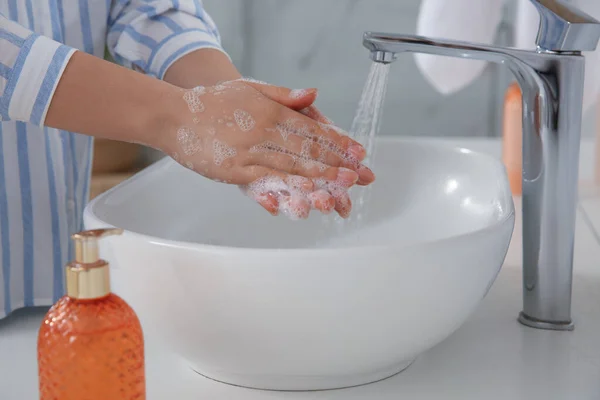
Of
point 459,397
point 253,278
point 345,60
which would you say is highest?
point 345,60

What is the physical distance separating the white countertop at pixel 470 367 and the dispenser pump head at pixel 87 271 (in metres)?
0.18

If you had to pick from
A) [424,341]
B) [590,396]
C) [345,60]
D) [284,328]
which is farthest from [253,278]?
[345,60]

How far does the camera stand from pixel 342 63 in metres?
2.19

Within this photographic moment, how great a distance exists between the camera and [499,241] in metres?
0.61

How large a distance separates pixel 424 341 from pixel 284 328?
0.12 meters

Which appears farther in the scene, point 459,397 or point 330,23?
point 330,23

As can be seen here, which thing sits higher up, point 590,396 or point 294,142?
point 294,142

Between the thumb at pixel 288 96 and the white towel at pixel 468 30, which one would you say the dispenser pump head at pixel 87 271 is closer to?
the thumb at pixel 288 96

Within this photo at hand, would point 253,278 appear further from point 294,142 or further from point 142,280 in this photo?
point 294,142

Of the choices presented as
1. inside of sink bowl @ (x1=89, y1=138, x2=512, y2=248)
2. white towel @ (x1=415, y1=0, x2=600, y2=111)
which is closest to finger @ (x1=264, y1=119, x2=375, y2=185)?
inside of sink bowl @ (x1=89, y1=138, x2=512, y2=248)

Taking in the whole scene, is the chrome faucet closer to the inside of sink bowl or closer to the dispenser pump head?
the inside of sink bowl

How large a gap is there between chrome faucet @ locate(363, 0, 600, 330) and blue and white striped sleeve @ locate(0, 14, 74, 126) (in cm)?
28

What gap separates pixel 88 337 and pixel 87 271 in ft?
0.13

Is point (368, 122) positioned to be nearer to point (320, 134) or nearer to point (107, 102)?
point (320, 134)
